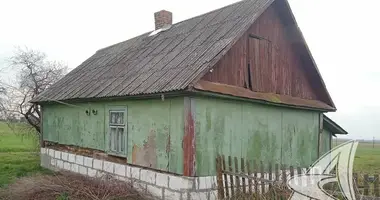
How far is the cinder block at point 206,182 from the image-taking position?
26.4 ft

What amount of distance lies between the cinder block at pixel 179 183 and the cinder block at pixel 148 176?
2.32 feet

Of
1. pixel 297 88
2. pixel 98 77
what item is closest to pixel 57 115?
pixel 98 77

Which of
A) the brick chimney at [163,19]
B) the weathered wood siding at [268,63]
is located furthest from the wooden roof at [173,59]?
the brick chimney at [163,19]

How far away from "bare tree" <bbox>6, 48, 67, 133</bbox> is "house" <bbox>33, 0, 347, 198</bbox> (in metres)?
6.86

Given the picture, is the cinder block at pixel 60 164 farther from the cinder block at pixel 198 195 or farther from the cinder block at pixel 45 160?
the cinder block at pixel 198 195

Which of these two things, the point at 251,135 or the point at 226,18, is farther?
the point at 226,18

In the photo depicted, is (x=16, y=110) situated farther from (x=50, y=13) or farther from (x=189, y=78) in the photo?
(x=189, y=78)

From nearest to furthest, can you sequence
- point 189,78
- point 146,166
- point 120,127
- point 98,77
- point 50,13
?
point 189,78
point 146,166
point 120,127
point 98,77
point 50,13

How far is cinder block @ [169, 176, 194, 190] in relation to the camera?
793 cm

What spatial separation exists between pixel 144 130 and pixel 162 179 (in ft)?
4.55

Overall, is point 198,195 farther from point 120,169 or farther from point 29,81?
point 29,81

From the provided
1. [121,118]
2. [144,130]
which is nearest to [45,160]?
[121,118]

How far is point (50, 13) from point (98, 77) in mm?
5423

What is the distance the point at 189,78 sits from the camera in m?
7.88
